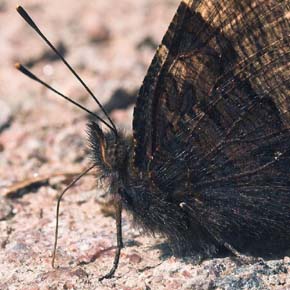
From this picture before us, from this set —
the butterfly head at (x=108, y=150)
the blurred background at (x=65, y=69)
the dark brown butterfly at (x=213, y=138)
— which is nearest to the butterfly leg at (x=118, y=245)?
the dark brown butterfly at (x=213, y=138)

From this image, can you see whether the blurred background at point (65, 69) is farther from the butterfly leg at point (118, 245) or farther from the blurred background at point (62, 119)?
the butterfly leg at point (118, 245)

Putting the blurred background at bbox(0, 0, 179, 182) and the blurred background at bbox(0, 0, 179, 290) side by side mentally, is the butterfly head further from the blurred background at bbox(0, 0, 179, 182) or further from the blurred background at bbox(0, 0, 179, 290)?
the blurred background at bbox(0, 0, 179, 182)

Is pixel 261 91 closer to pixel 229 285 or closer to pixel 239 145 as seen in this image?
pixel 239 145

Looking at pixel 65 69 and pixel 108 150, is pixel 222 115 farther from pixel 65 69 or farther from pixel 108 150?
pixel 65 69

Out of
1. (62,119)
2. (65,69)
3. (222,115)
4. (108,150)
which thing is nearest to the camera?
(222,115)

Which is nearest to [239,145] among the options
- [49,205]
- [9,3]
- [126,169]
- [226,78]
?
[226,78]

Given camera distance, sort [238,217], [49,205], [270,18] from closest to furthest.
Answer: [270,18]
[238,217]
[49,205]

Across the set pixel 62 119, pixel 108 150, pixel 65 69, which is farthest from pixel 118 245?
pixel 65 69
